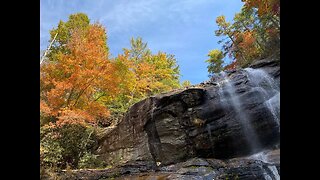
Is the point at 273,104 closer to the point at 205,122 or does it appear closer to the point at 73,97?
the point at 205,122

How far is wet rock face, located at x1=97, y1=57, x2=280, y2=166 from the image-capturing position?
910 centimetres

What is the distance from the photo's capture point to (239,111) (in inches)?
367

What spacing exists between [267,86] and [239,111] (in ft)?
4.12

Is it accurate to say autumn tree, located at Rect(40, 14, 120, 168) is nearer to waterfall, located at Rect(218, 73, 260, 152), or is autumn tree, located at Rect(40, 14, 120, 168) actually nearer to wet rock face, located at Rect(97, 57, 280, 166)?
wet rock face, located at Rect(97, 57, 280, 166)

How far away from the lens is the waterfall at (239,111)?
9.00 metres

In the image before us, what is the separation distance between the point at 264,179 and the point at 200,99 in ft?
A: 12.1

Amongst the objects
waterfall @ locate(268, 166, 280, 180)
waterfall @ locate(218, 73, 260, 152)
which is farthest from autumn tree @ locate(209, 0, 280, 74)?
waterfall @ locate(268, 166, 280, 180)

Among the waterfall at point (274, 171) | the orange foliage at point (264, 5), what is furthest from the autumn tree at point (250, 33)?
the waterfall at point (274, 171)

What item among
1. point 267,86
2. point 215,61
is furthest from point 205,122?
point 215,61
